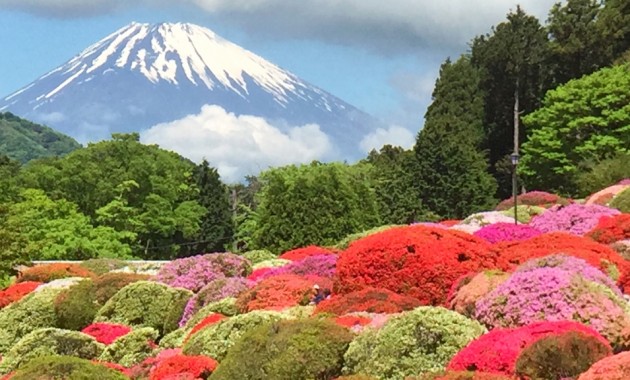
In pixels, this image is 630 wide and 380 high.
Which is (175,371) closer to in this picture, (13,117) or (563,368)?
(563,368)

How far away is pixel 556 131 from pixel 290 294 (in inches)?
1586

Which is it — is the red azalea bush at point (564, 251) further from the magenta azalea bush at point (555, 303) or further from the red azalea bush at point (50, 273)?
the red azalea bush at point (50, 273)

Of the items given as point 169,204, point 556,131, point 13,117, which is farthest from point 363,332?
point 13,117

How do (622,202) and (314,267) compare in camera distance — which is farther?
(622,202)

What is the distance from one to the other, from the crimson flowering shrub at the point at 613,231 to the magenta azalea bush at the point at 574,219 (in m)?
3.58

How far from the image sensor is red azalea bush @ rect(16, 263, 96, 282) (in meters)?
28.5

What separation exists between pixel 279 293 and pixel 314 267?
3.27m

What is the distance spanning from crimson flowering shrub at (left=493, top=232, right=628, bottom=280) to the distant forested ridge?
475 ft

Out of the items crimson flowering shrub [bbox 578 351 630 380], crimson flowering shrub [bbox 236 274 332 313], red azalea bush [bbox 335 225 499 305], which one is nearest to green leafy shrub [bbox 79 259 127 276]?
crimson flowering shrub [bbox 236 274 332 313]

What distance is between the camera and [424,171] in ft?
186

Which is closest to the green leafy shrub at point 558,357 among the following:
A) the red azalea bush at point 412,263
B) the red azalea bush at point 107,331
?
the red azalea bush at point 412,263

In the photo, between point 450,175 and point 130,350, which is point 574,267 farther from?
point 450,175

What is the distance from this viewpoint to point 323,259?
66.1 feet

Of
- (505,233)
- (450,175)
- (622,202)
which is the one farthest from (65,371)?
(450,175)
